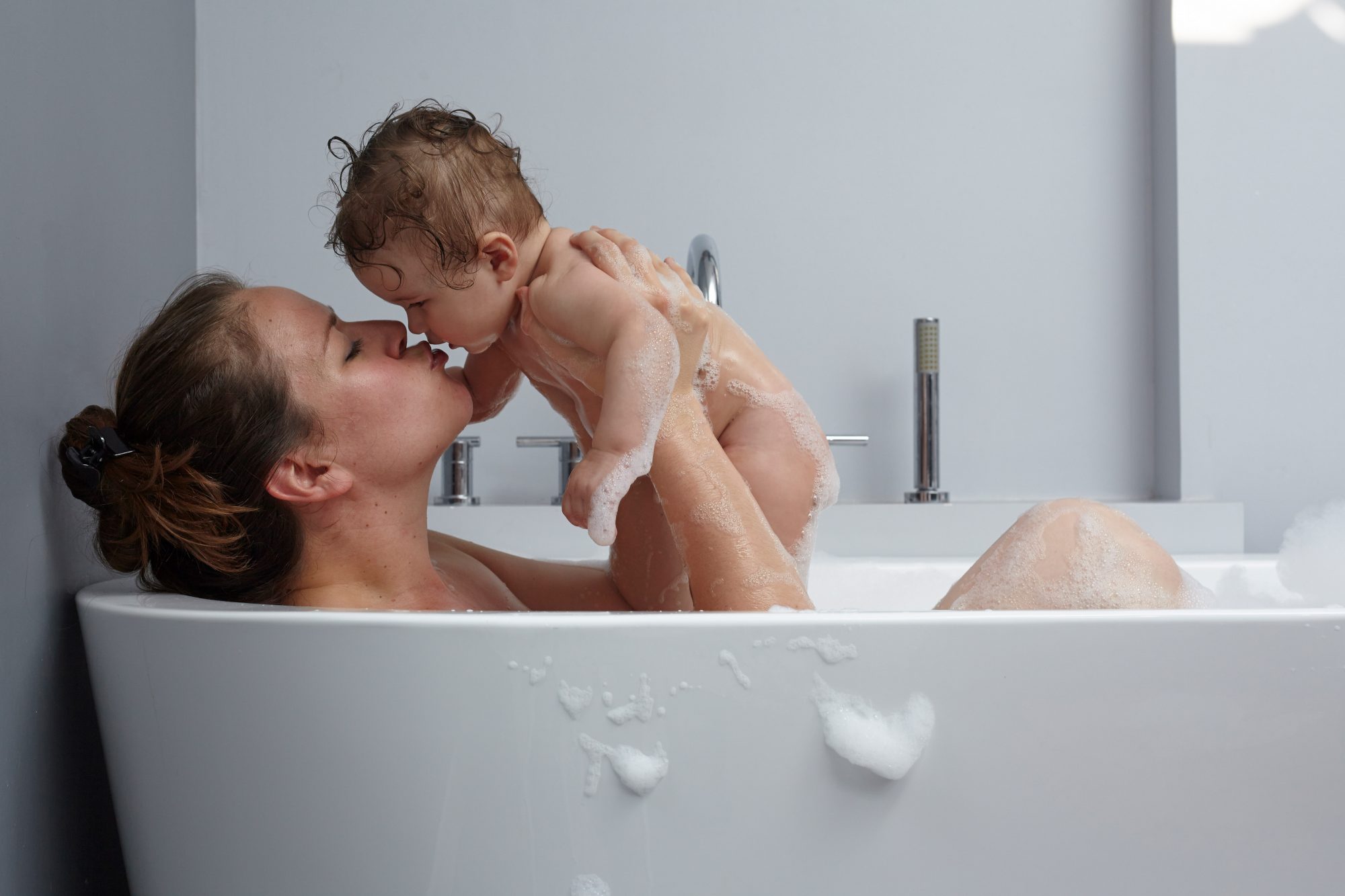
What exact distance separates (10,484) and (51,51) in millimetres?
451

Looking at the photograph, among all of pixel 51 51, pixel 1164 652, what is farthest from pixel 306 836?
pixel 51 51

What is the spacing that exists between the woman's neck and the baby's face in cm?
20

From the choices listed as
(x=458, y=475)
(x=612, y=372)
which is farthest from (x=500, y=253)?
(x=458, y=475)

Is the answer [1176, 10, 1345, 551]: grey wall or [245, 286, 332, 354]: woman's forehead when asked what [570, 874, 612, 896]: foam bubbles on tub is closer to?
[245, 286, 332, 354]: woman's forehead

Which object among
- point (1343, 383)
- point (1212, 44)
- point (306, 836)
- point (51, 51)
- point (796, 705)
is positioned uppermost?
point (1212, 44)

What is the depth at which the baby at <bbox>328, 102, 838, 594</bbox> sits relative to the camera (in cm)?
106

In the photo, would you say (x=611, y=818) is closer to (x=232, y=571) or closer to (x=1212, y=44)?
(x=232, y=571)

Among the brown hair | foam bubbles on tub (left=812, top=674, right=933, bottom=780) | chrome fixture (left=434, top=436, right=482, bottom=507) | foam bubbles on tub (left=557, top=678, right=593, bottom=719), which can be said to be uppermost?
the brown hair

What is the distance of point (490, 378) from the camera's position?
50.7 inches

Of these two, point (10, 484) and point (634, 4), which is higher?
point (634, 4)

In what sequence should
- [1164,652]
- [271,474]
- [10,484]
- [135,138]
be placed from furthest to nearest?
[135,138] < [271,474] < [10,484] < [1164,652]

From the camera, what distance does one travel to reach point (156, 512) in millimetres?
1001

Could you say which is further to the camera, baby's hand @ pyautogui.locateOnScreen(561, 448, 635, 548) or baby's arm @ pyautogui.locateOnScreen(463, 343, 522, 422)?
baby's arm @ pyautogui.locateOnScreen(463, 343, 522, 422)

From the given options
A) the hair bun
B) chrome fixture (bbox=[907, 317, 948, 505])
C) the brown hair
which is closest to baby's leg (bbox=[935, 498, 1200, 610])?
the brown hair
